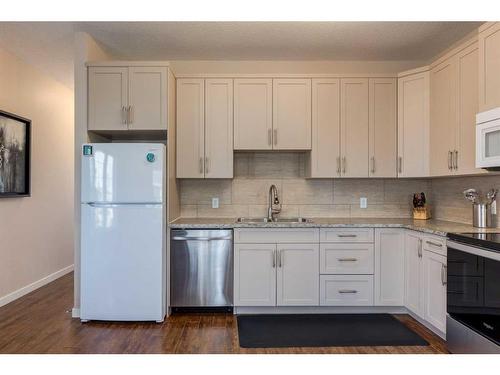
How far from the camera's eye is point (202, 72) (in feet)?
12.7

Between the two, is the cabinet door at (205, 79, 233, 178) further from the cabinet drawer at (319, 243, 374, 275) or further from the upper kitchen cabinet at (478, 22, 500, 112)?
the upper kitchen cabinet at (478, 22, 500, 112)

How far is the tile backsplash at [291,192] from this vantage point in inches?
151

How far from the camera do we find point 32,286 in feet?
13.2

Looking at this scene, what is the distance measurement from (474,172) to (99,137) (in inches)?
129

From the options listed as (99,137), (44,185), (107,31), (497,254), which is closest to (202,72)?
(107,31)

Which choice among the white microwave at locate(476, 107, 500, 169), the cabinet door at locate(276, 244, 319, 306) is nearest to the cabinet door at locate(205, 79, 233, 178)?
the cabinet door at locate(276, 244, 319, 306)

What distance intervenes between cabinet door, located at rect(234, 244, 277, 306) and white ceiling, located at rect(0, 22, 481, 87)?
192cm

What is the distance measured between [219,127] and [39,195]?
2393 mm

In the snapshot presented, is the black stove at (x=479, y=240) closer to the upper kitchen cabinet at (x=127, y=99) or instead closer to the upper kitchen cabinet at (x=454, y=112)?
the upper kitchen cabinet at (x=454, y=112)

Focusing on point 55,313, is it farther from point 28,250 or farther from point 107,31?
point 107,31

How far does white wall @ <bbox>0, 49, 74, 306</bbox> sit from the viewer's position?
3643mm

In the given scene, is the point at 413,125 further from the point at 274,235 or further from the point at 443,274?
the point at 274,235

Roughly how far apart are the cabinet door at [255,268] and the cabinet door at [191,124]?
3.09 feet

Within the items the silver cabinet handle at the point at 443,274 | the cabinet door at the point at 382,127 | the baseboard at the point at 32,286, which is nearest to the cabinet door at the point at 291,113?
the cabinet door at the point at 382,127
